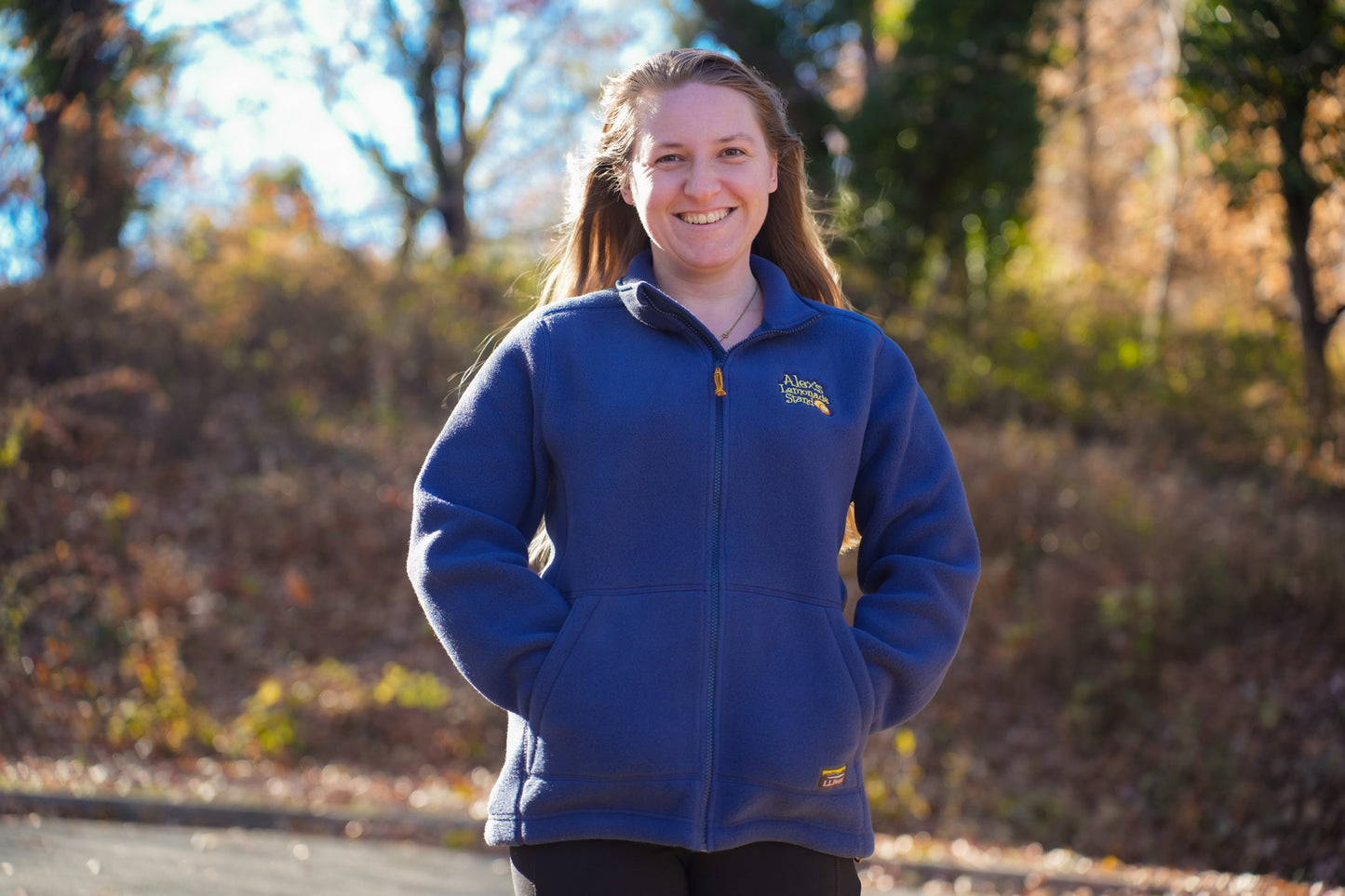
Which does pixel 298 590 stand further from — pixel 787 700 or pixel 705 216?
pixel 787 700

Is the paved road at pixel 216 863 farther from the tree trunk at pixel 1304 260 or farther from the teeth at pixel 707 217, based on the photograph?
the tree trunk at pixel 1304 260

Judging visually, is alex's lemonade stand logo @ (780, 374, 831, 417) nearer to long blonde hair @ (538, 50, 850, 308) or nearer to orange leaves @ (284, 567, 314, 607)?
long blonde hair @ (538, 50, 850, 308)

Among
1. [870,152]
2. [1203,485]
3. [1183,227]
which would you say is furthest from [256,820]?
[1183,227]

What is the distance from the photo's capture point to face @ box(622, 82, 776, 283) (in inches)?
95.3

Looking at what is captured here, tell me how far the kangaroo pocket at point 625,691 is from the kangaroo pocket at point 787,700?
0.20ft

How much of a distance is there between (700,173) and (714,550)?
0.75 m

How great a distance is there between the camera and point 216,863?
530cm

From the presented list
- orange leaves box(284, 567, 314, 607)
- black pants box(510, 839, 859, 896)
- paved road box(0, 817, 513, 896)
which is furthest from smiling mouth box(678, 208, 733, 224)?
orange leaves box(284, 567, 314, 607)

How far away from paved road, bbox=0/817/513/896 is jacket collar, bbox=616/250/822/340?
11.5 ft

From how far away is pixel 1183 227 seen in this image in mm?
15594

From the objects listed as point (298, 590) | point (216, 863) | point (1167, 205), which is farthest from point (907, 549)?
point (1167, 205)

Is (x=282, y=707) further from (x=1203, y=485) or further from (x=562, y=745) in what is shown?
(x=1203, y=485)

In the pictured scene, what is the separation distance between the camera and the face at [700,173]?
242 centimetres

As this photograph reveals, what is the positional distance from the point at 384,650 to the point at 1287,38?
873 cm
